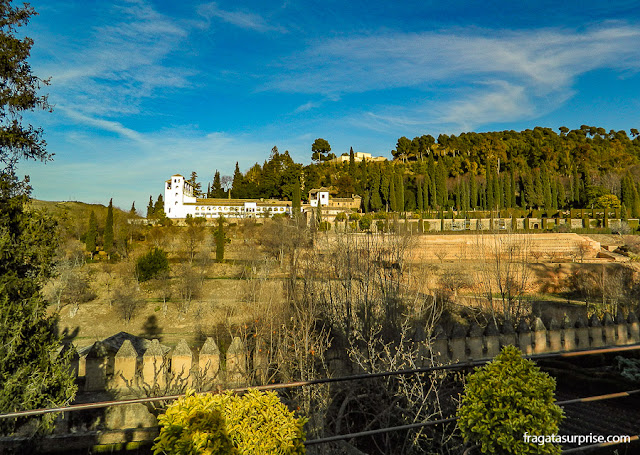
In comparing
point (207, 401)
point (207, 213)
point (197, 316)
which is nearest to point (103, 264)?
point (197, 316)

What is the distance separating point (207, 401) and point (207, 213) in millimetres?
58912

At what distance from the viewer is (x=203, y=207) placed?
58531 mm

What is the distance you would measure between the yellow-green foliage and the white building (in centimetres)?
5572

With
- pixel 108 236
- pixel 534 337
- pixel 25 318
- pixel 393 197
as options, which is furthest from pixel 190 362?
pixel 393 197

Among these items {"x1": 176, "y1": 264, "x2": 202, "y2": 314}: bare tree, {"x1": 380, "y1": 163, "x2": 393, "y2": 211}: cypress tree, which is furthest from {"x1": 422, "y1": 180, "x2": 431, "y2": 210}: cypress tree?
{"x1": 176, "y1": 264, "x2": 202, "y2": 314}: bare tree

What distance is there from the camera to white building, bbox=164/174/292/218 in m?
58.2

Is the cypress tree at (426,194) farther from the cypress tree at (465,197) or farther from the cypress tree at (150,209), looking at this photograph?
the cypress tree at (150,209)

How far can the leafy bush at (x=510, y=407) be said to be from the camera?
2254 mm

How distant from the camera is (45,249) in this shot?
517cm

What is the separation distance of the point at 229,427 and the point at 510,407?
170cm

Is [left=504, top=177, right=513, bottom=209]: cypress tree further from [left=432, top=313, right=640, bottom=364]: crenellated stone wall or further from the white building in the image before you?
[left=432, top=313, right=640, bottom=364]: crenellated stone wall

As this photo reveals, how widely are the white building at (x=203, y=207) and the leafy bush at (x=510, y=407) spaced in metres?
55.4

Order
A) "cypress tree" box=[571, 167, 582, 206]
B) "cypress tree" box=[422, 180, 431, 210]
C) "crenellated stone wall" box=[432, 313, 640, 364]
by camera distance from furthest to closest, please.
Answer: "cypress tree" box=[422, 180, 431, 210] → "cypress tree" box=[571, 167, 582, 206] → "crenellated stone wall" box=[432, 313, 640, 364]

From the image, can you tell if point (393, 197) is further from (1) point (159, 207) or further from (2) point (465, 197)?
(1) point (159, 207)
